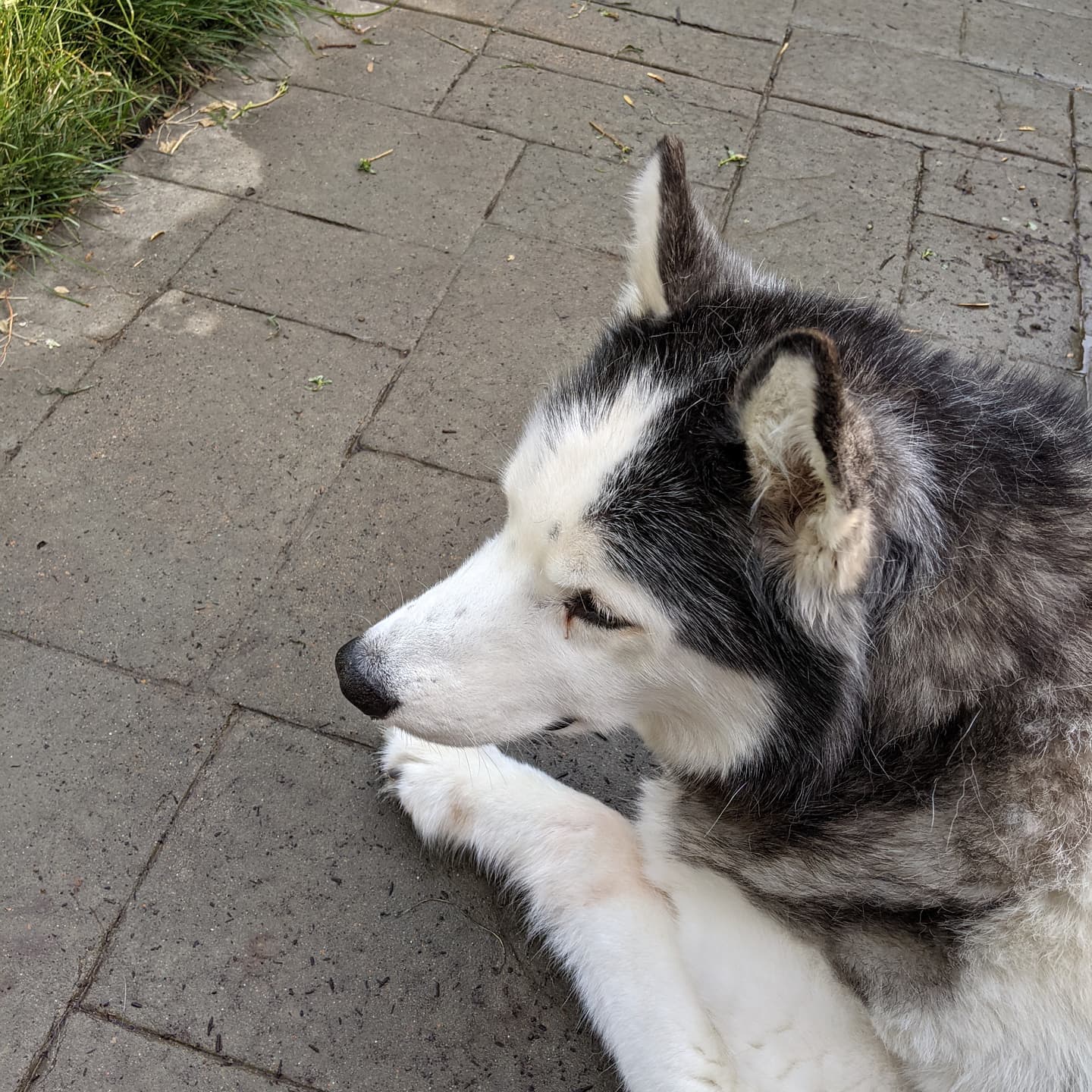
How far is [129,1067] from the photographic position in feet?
7.19

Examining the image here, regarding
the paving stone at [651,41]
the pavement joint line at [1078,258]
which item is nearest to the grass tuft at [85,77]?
the paving stone at [651,41]

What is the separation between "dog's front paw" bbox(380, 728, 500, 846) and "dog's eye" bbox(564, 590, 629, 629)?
2.46 ft

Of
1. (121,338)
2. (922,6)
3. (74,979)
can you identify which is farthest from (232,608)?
(922,6)

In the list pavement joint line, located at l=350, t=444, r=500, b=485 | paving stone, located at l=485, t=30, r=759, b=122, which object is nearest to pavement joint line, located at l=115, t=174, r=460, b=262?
pavement joint line, located at l=350, t=444, r=500, b=485

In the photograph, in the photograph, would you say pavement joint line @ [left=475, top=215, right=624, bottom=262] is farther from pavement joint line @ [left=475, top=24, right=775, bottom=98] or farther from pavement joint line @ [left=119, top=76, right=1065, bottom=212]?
pavement joint line @ [left=475, top=24, right=775, bottom=98]

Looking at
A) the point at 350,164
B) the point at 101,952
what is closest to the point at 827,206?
the point at 350,164

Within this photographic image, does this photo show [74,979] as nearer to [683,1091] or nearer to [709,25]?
[683,1091]

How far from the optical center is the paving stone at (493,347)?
3.55 metres

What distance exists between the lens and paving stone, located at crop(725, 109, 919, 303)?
4.34 meters

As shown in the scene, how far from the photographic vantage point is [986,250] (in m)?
4.50

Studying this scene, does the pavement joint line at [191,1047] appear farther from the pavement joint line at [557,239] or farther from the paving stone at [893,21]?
the paving stone at [893,21]

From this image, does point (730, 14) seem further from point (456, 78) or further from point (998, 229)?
point (998, 229)

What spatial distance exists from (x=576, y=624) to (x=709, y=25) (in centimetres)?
483

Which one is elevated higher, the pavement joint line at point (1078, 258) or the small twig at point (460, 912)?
the pavement joint line at point (1078, 258)
